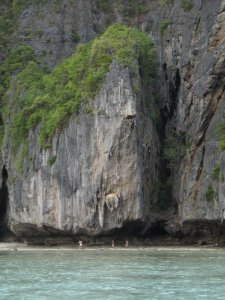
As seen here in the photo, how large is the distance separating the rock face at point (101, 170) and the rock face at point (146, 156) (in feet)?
0.22

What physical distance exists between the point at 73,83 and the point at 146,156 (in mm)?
7857

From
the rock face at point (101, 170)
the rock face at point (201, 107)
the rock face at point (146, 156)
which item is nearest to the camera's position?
the rock face at point (201, 107)

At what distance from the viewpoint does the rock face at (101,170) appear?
4234 cm

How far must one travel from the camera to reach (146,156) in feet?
146

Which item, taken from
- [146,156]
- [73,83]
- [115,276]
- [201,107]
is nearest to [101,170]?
[146,156]

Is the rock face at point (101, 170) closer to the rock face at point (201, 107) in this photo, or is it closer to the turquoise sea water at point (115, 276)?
the rock face at point (201, 107)

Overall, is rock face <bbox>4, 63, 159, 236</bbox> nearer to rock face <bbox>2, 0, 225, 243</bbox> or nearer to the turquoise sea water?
rock face <bbox>2, 0, 225, 243</bbox>

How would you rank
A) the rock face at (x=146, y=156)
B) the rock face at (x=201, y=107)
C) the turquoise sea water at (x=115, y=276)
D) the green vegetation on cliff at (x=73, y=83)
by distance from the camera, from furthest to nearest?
the green vegetation on cliff at (x=73, y=83)
the rock face at (x=146, y=156)
the rock face at (x=201, y=107)
the turquoise sea water at (x=115, y=276)

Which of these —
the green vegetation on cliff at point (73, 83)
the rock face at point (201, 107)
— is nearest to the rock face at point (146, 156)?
the rock face at point (201, 107)

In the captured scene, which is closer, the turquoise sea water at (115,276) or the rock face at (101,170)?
the turquoise sea water at (115,276)

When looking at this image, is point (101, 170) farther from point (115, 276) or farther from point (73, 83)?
point (115, 276)

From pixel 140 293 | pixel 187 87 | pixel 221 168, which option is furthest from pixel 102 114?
pixel 140 293

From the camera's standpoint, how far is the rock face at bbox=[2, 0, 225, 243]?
137 feet

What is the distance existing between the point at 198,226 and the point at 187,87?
31.8ft
